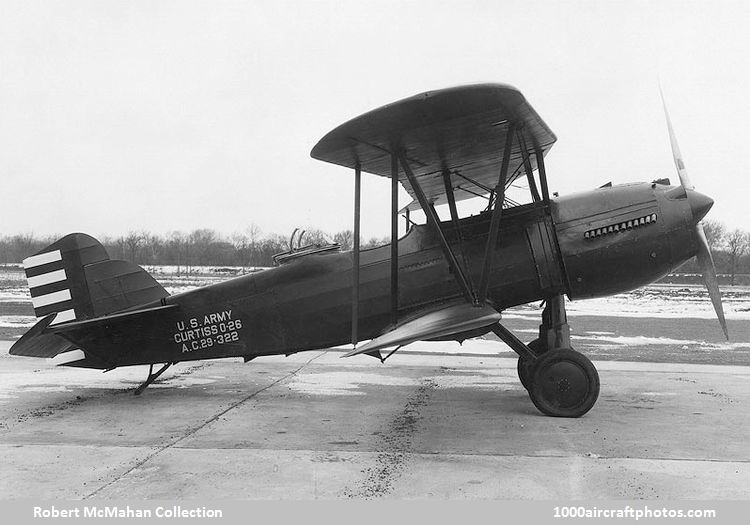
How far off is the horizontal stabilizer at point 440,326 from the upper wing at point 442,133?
189 cm

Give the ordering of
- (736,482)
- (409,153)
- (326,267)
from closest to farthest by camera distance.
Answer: (736,482) < (409,153) < (326,267)

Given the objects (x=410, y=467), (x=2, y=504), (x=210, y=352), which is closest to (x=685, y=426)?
(x=410, y=467)

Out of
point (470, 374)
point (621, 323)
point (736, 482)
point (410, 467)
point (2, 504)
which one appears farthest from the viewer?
point (621, 323)

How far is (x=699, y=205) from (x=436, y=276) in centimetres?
326

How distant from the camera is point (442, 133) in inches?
259

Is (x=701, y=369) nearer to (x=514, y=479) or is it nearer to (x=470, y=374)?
(x=470, y=374)

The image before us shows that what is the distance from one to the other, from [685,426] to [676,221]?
7.84 feet

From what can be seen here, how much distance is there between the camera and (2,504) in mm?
4211

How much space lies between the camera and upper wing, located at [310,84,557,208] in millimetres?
5621

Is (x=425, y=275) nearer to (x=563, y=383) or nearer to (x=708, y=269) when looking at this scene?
(x=563, y=383)

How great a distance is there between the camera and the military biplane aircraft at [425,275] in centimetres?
686

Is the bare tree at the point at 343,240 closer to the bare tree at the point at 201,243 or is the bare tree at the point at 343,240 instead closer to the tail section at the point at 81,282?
the tail section at the point at 81,282

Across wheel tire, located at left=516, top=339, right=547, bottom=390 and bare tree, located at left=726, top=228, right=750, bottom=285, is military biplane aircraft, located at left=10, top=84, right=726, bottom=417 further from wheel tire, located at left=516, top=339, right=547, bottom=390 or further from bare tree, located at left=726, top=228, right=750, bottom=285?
bare tree, located at left=726, top=228, right=750, bottom=285

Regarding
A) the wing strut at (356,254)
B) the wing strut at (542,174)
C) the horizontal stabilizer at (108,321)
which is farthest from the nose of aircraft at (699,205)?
the horizontal stabilizer at (108,321)
